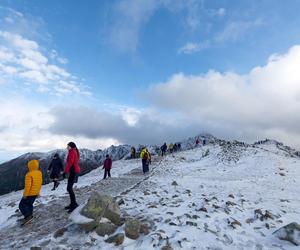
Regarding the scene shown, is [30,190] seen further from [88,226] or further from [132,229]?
[132,229]

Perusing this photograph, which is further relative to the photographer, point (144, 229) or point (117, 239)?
point (144, 229)

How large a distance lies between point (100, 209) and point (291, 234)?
6500 millimetres

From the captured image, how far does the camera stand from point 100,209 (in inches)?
482

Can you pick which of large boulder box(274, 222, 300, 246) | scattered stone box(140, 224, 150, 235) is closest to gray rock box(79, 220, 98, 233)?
scattered stone box(140, 224, 150, 235)

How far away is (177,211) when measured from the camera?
14.4 metres

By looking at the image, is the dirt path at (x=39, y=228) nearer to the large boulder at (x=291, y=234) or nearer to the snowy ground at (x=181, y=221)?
the snowy ground at (x=181, y=221)

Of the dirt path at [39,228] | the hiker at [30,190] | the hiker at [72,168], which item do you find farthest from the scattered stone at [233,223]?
the hiker at [30,190]

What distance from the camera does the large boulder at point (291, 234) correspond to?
1123 cm

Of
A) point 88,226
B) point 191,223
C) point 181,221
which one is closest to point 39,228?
point 88,226

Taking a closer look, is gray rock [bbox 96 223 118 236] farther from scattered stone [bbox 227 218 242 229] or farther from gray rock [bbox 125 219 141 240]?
scattered stone [bbox 227 218 242 229]

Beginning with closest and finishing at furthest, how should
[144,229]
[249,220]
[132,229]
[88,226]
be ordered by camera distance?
[132,229] < [88,226] < [144,229] < [249,220]

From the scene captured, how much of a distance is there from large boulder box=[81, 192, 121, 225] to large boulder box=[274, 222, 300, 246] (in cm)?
560

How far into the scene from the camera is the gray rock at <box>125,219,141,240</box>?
11344mm

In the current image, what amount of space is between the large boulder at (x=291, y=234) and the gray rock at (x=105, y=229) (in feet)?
18.3
